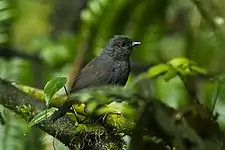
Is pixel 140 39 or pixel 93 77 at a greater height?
pixel 93 77

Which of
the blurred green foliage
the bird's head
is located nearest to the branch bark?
the bird's head

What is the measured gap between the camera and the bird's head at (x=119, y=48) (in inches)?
128

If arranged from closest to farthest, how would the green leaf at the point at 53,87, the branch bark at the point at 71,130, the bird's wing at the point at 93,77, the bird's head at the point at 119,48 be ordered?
1. the green leaf at the point at 53,87
2. the branch bark at the point at 71,130
3. the bird's wing at the point at 93,77
4. the bird's head at the point at 119,48

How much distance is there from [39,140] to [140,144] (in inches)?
48.4

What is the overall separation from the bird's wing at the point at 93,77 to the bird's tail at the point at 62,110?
1.15ft

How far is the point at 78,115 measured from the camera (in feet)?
8.34

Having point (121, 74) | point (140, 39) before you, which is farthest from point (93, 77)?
point (140, 39)

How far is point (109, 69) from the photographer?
303 centimetres

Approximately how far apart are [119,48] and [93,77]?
446mm

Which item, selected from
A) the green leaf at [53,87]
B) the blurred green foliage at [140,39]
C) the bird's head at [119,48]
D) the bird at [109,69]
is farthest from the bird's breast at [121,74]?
the green leaf at [53,87]

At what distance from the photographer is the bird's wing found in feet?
9.29

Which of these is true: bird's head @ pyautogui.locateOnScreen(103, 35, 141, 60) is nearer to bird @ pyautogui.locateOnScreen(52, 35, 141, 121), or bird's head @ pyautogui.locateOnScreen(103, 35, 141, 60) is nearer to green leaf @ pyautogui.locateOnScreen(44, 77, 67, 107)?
bird @ pyautogui.locateOnScreen(52, 35, 141, 121)

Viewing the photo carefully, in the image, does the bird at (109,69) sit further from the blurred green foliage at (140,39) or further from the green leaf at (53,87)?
the green leaf at (53,87)

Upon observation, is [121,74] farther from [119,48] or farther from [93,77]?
[119,48]
